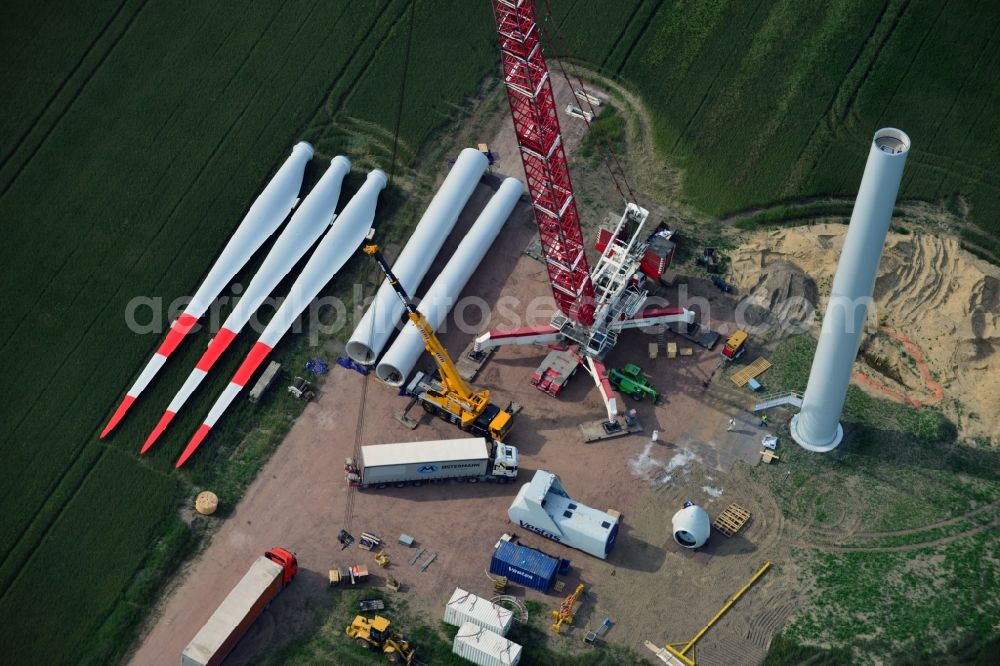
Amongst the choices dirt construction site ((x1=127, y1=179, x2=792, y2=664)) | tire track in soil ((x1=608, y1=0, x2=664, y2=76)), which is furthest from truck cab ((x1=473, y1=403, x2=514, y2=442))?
tire track in soil ((x1=608, y1=0, x2=664, y2=76))

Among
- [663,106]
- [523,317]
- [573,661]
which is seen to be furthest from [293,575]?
[663,106]

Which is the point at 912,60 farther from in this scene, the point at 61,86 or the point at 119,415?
the point at 61,86

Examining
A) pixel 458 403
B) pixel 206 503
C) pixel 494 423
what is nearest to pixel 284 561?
pixel 206 503

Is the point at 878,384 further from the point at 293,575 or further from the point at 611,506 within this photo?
the point at 293,575

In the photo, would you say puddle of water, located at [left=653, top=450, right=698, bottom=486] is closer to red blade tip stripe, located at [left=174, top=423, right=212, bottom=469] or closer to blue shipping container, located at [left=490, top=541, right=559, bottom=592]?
blue shipping container, located at [left=490, top=541, right=559, bottom=592]

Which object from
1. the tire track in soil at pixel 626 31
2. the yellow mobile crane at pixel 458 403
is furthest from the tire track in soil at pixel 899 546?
the tire track in soil at pixel 626 31
